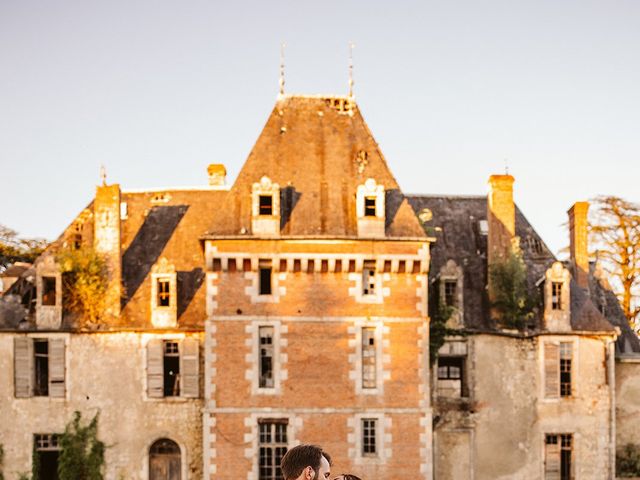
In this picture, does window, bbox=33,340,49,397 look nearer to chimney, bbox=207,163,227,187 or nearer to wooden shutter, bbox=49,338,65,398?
wooden shutter, bbox=49,338,65,398

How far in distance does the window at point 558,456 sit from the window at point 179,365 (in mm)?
11181

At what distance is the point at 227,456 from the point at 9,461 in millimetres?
7092

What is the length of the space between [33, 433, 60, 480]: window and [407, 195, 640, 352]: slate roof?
12.9 meters

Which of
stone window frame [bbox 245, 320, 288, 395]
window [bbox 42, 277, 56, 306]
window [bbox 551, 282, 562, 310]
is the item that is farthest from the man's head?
window [bbox 551, 282, 562, 310]

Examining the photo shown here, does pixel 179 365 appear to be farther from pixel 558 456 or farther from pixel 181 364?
pixel 558 456

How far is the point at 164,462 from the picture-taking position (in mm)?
29172

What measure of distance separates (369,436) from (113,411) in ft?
26.1

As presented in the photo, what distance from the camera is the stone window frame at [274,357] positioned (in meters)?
27.8

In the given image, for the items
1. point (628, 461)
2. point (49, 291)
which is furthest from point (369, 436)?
point (49, 291)

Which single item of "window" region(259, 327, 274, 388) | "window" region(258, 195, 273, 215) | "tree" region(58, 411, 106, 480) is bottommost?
"tree" region(58, 411, 106, 480)

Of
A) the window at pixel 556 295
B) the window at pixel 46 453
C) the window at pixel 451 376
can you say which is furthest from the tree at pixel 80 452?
the window at pixel 556 295

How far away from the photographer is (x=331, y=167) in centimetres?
2966

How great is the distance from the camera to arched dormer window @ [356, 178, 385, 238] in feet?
92.9

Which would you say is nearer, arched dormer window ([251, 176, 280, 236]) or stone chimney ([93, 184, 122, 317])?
arched dormer window ([251, 176, 280, 236])
